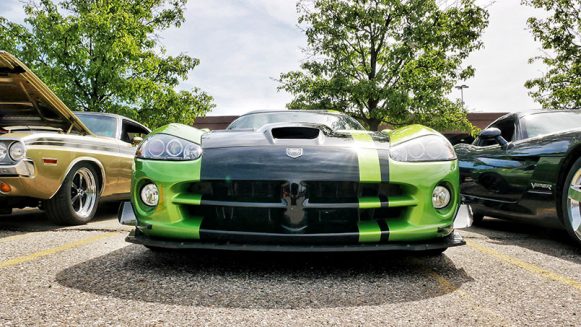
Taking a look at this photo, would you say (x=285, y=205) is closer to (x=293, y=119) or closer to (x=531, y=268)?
(x=531, y=268)

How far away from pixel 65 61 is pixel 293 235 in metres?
15.6

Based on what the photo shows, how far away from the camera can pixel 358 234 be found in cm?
253

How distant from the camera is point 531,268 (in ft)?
9.67

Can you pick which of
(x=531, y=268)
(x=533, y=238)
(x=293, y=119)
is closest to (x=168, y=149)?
(x=293, y=119)

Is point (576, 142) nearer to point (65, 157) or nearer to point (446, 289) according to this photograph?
point (446, 289)

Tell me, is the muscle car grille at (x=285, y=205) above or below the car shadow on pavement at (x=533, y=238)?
above

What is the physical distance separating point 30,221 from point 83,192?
0.69 meters

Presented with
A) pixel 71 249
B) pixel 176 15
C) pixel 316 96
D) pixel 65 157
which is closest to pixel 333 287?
pixel 71 249

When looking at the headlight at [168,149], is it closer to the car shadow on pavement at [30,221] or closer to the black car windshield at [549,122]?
the car shadow on pavement at [30,221]

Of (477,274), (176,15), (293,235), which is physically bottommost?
(477,274)

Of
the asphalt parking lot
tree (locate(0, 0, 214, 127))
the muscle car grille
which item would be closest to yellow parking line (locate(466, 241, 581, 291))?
the asphalt parking lot

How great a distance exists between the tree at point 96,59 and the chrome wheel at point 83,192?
38.5 ft

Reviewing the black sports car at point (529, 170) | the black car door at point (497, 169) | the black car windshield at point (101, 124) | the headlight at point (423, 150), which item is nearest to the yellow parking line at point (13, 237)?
the black car windshield at point (101, 124)

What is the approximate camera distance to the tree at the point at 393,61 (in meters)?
19.2
